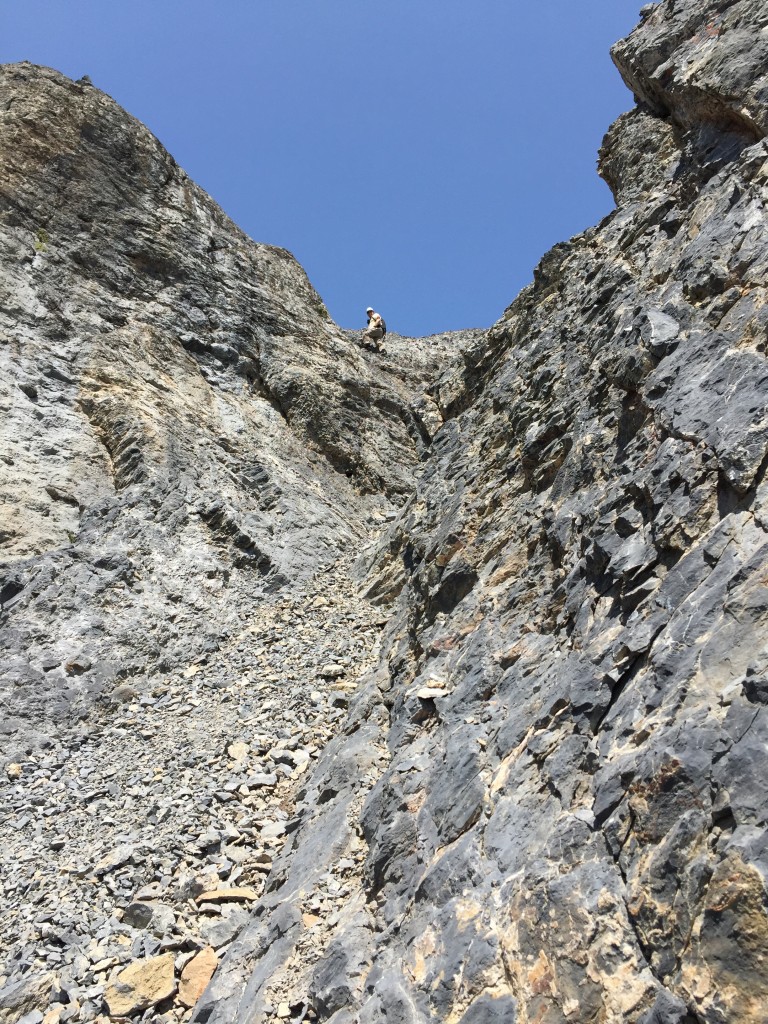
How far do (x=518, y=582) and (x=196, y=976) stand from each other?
6263 mm

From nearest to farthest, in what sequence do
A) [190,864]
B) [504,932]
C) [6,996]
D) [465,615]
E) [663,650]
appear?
[504,932], [663,650], [6,996], [190,864], [465,615]

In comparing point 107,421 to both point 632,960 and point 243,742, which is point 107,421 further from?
point 632,960

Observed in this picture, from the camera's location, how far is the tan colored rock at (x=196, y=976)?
8.05m

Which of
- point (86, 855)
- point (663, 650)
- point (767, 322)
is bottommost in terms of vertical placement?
point (663, 650)

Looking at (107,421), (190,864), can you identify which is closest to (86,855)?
(190,864)

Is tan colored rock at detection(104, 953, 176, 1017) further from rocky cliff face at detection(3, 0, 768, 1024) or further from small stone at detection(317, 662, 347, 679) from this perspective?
small stone at detection(317, 662, 347, 679)

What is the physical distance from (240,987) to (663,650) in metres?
5.74

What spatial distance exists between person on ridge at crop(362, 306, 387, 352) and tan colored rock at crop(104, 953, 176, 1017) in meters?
31.3

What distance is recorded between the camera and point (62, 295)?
918 inches

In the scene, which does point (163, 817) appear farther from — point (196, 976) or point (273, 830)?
point (196, 976)

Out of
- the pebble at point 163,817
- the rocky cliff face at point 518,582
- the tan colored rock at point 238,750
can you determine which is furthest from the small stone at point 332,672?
the tan colored rock at point 238,750

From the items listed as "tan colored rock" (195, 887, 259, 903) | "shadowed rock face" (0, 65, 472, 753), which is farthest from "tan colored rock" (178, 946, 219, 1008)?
"shadowed rock face" (0, 65, 472, 753)

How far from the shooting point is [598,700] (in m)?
6.70

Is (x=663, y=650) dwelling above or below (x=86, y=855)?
below
